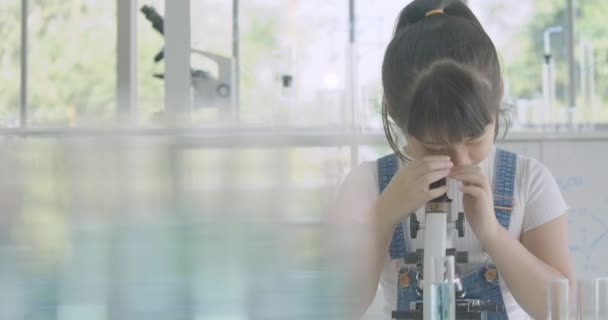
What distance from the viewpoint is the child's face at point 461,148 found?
927 mm

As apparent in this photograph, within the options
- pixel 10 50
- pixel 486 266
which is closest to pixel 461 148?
pixel 486 266

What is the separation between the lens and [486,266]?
1066 mm

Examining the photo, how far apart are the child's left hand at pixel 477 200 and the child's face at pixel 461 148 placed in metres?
0.04

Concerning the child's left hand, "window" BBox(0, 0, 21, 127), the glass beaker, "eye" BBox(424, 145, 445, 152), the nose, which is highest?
"window" BBox(0, 0, 21, 127)

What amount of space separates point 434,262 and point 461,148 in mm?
235

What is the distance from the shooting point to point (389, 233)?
963mm

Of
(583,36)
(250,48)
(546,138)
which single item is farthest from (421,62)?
(583,36)

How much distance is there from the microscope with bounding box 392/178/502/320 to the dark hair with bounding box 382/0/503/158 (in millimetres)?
80

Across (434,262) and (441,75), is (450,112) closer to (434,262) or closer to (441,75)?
(441,75)

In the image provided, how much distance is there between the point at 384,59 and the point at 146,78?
19.1 ft

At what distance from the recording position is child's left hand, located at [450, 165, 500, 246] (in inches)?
34.8

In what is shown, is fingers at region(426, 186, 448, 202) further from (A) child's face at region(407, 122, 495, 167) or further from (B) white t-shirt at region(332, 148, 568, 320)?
(B) white t-shirt at region(332, 148, 568, 320)

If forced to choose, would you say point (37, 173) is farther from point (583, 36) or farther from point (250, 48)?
point (583, 36)

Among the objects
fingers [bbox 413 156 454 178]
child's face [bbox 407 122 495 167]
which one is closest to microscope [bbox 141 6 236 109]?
child's face [bbox 407 122 495 167]
